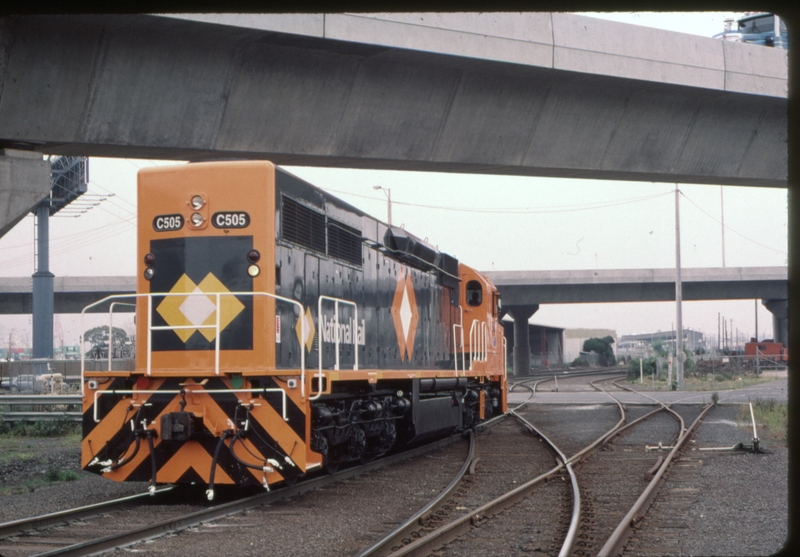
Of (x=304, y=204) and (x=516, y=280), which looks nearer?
(x=304, y=204)

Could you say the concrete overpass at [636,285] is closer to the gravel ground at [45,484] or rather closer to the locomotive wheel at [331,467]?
the gravel ground at [45,484]

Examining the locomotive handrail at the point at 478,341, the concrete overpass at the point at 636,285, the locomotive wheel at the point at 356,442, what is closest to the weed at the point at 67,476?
the locomotive wheel at the point at 356,442

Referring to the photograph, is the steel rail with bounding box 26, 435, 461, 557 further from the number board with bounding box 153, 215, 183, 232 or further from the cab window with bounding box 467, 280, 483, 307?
the cab window with bounding box 467, 280, 483, 307

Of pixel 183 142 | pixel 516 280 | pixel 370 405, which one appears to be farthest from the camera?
pixel 516 280

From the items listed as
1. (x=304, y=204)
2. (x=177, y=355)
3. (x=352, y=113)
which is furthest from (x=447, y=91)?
(x=177, y=355)

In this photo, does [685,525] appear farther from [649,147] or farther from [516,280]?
[516,280]

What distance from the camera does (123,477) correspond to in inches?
348

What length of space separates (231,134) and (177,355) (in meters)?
3.09

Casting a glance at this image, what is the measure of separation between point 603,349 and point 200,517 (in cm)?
8990

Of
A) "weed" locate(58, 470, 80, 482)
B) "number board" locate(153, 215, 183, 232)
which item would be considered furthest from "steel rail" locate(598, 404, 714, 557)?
"weed" locate(58, 470, 80, 482)

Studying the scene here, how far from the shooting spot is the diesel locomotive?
28.4 feet

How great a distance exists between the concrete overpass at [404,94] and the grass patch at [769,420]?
526cm

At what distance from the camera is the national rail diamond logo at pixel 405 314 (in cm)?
1338

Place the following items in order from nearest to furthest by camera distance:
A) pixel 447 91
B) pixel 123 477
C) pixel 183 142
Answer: pixel 123 477
pixel 183 142
pixel 447 91
